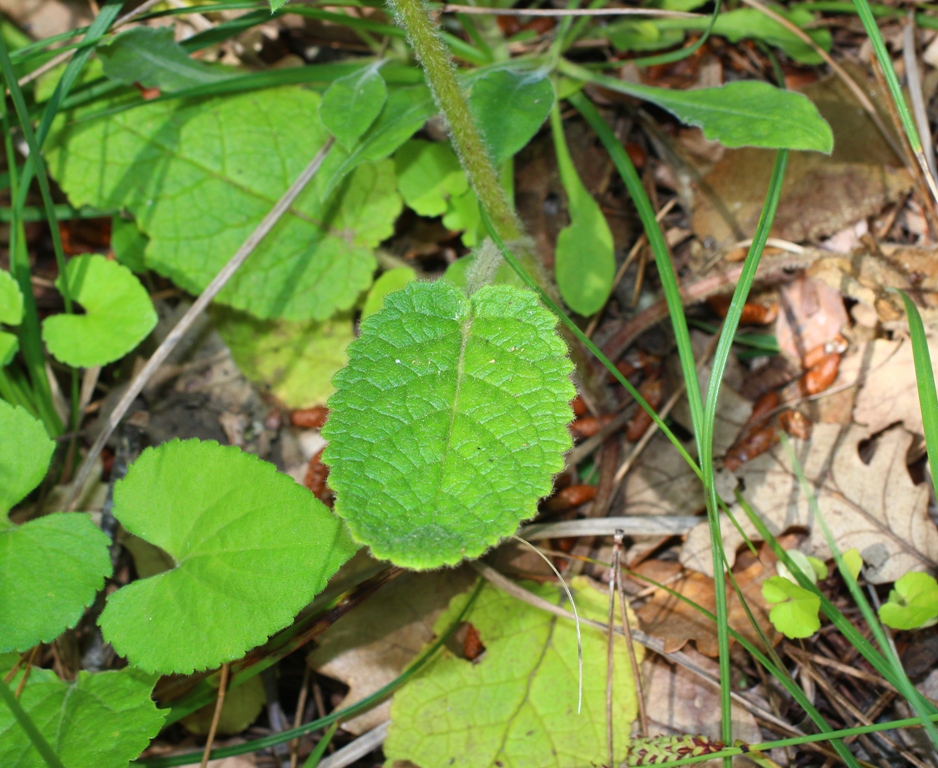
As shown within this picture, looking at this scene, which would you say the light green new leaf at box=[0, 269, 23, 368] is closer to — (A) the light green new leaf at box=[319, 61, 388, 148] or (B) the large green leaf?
(B) the large green leaf

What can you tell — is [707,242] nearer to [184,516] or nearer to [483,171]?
[483,171]

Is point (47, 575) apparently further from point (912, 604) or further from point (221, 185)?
point (912, 604)

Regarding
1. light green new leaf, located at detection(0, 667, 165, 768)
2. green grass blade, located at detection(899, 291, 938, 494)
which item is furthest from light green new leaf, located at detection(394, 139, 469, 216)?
light green new leaf, located at detection(0, 667, 165, 768)

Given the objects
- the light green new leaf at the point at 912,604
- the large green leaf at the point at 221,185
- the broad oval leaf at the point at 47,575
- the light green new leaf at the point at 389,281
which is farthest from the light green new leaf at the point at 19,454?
the light green new leaf at the point at 912,604

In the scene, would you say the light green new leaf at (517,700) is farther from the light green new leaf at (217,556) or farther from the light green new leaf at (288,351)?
the light green new leaf at (288,351)

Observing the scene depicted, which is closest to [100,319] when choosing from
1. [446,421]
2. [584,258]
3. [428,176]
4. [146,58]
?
[146,58]

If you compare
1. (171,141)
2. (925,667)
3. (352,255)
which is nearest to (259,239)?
(352,255)
